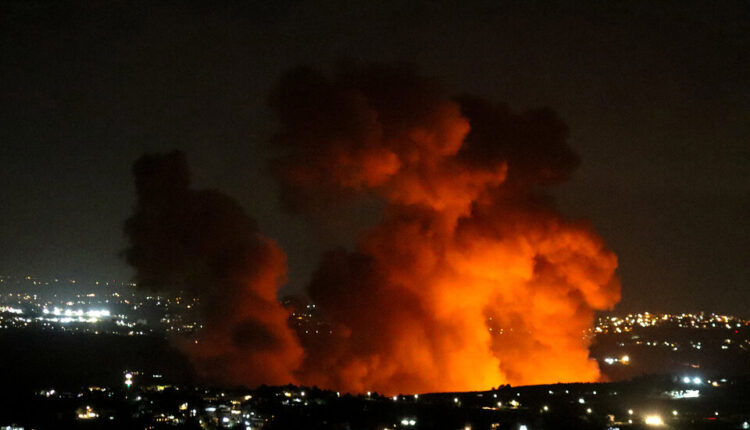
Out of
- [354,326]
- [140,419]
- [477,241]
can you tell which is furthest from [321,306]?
[140,419]

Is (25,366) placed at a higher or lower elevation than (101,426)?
higher

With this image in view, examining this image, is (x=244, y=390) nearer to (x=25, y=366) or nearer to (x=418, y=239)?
(x=418, y=239)

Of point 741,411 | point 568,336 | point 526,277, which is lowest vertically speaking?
point 741,411

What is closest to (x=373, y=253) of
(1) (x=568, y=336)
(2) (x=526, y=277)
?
(2) (x=526, y=277)

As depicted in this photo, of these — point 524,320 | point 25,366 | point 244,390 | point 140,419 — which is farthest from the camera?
point 25,366

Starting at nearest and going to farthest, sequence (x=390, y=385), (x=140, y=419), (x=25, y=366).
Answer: (x=140, y=419) → (x=390, y=385) → (x=25, y=366)

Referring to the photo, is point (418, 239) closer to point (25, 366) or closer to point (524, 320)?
point (524, 320)

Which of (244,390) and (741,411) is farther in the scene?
(244,390)
